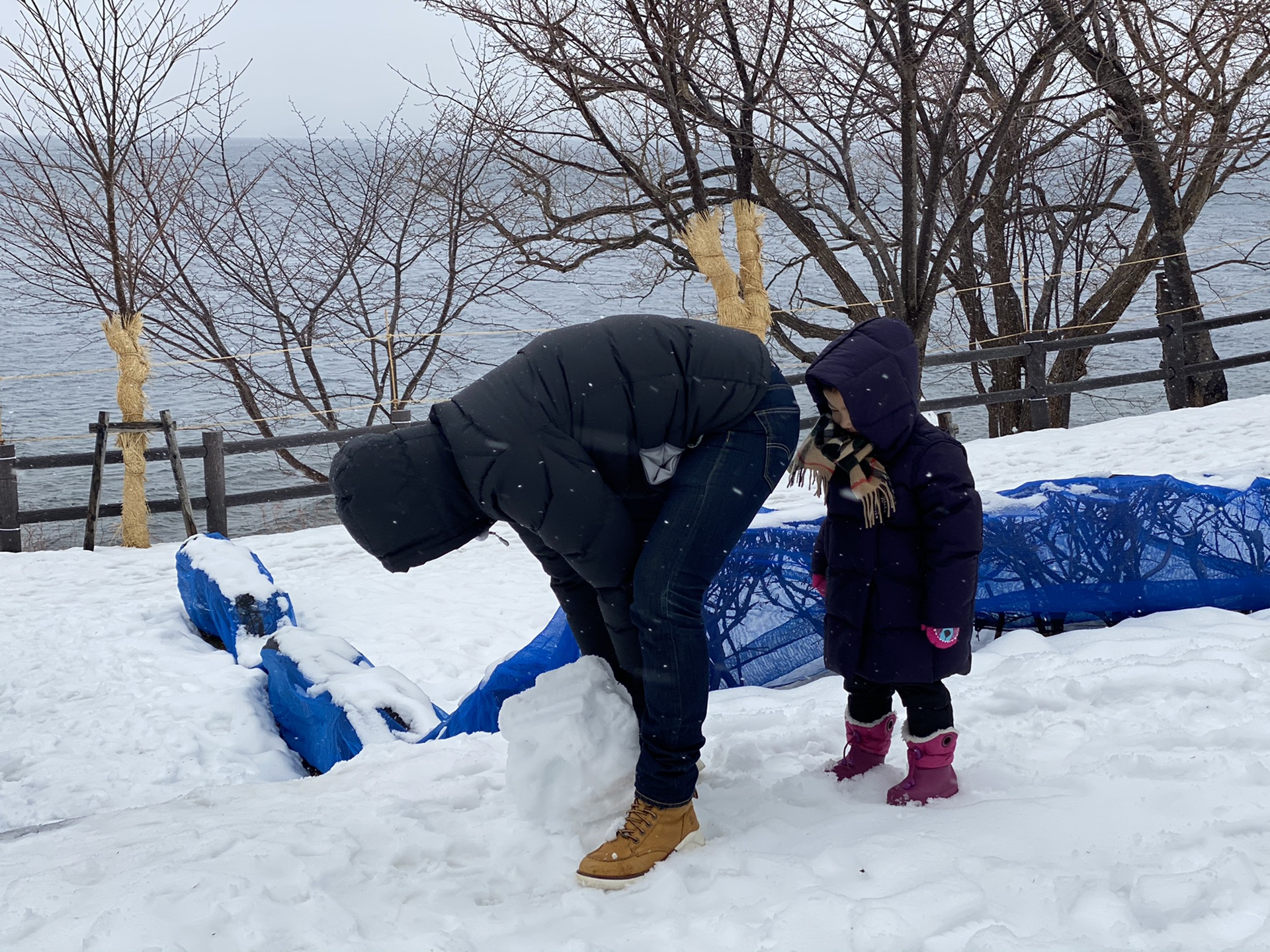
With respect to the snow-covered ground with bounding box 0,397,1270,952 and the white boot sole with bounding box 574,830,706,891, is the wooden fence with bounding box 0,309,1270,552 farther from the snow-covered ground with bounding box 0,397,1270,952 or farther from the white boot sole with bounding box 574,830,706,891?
the white boot sole with bounding box 574,830,706,891

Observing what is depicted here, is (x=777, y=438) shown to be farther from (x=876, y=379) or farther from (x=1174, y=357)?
(x=1174, y=357)

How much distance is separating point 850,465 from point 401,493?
3.24ft

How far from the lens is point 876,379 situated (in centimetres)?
215

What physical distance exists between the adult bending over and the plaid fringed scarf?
0.17 m

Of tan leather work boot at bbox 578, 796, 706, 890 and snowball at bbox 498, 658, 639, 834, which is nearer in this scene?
tan leather work boot at bbox 578, 796, 706, 890

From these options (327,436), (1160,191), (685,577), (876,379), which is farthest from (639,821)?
(1160,191)

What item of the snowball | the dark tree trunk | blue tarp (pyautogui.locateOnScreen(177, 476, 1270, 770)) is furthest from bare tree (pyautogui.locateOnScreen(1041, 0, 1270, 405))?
the snowball

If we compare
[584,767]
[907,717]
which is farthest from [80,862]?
[907,717]

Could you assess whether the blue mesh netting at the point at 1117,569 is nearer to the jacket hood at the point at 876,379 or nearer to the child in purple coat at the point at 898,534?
the child in purple coat at the point at 898,534

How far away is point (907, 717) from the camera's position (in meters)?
2.27

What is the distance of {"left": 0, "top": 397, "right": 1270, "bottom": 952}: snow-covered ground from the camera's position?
68.1 inches

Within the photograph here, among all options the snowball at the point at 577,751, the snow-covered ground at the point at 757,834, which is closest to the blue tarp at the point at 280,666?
the snow-covered ground at the point at 757,834

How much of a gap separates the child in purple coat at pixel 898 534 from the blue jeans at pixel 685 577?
0.16 metres

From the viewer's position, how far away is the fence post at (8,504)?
287 inches
